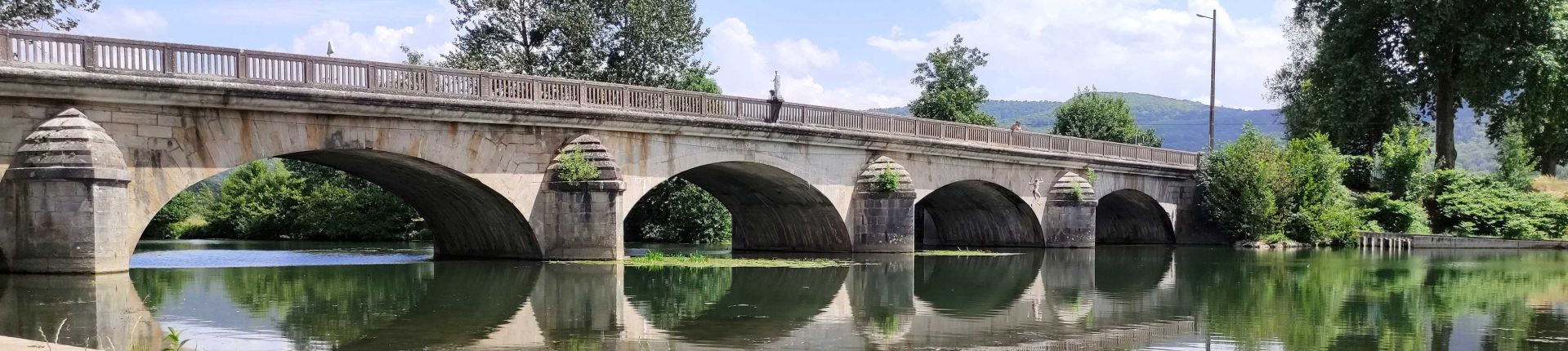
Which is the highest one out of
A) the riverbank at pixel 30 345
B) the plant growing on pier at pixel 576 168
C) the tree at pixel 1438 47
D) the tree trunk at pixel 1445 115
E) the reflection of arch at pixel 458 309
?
the tree at pixel 1438 47

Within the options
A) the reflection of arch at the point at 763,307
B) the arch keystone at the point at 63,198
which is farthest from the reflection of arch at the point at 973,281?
the arch keystone at the point at 63,198

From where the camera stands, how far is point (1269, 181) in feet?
161

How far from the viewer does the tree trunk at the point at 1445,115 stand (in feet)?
180

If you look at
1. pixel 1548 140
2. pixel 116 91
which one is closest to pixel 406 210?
pixel 116 91

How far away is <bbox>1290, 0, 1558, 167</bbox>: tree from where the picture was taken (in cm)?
5000

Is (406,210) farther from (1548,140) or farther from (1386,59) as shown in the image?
(1548,140)

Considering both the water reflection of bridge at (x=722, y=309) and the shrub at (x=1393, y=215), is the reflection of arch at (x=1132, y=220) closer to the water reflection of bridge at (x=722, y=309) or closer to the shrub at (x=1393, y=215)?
the shrub at (x=1393, y=215)

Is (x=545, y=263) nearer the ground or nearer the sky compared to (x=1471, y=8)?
nearer the ground

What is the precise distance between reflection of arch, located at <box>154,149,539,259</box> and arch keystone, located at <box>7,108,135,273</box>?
4107 millimetres

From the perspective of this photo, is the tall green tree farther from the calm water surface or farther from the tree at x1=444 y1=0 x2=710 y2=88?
the tree at x1=444 y1=0 x2=710 y2=88

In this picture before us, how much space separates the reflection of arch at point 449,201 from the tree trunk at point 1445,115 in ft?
127

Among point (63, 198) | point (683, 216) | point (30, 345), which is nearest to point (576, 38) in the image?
point (683, 216)

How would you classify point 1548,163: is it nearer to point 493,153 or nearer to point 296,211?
point 493,153

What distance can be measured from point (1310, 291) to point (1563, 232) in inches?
1245
